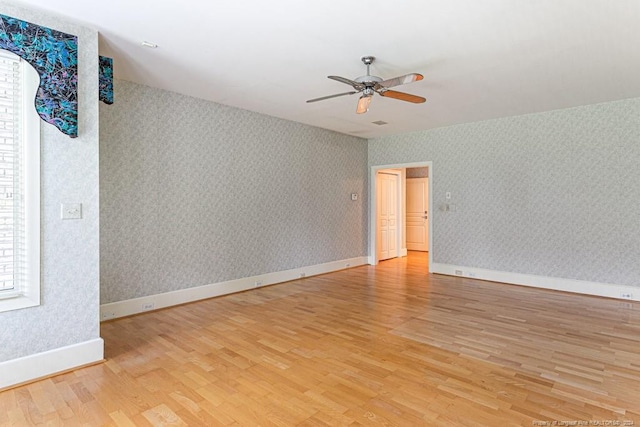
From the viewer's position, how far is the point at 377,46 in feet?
10.6

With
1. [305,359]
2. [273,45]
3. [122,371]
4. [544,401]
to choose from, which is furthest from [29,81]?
[544,401]

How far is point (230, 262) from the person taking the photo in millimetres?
5195

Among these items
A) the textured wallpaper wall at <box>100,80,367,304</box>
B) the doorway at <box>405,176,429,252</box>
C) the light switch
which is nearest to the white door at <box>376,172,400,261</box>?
the doorway at <box>405,176,429,252</box>

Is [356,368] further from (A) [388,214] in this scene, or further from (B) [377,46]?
(A) [388,214]

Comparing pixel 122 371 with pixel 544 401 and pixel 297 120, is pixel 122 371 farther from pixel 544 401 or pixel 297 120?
pixel 297 120

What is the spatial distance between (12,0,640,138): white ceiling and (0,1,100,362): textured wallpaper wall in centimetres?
41

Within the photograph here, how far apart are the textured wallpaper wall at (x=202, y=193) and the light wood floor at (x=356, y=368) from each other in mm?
661

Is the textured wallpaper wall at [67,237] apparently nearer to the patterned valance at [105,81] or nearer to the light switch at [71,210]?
the light switch at [71,210]

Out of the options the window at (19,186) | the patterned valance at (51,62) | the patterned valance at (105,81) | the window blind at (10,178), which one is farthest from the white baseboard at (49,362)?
the patterned valance at (105,81)

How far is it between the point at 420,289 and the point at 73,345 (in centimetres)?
445

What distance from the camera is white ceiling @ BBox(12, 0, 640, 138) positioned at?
265cm

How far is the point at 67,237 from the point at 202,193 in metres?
2.12

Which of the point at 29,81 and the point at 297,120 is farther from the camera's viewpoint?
the point at 297,120

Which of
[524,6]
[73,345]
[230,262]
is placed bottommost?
[73,345]
